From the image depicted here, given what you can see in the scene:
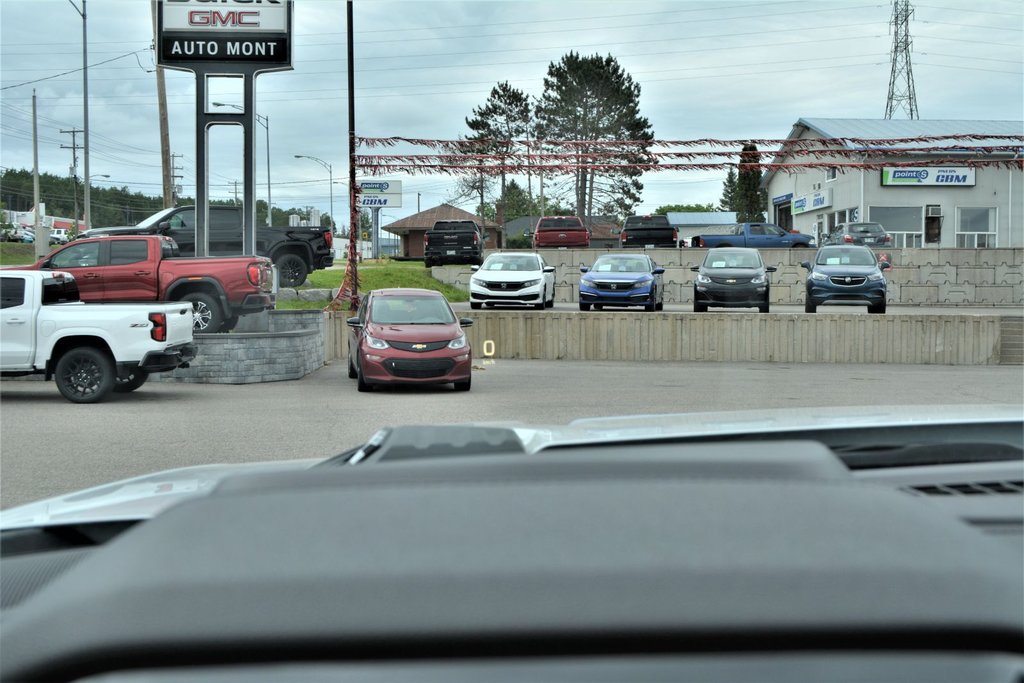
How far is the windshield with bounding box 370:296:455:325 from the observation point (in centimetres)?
1802

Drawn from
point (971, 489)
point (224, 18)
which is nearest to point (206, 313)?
point (224, 18)

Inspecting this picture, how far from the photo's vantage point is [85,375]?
14.9 metres

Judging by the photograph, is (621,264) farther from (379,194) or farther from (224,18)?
(379,194)

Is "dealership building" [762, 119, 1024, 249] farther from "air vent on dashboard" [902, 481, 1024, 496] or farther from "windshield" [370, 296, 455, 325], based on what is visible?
"air vent on dashboard" [902, 481, 1024, 496]

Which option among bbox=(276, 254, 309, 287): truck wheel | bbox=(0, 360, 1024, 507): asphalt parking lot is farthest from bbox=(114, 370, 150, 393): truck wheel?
bbox=(276, 254, 309, 287): truck wheel

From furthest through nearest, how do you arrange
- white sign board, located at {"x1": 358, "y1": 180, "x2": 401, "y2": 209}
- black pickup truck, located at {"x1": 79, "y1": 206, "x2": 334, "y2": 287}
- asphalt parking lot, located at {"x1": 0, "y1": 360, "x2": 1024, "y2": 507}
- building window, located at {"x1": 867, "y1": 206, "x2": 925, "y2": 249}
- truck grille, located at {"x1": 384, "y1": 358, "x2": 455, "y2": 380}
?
1. building window, located at {"x1": 867, "y1": 206, "x2": 925, "y2": 249}
2. white sign board, located at {"x1": 358, "y1": 180, "x2": 401, "y2": 209}
3. black pickup truck, located at {"x1": 79, "y1": 206, "x2": 334, "y2": 287}
4. truck grille, located at {"x1": 384, "y1": 358, "x2": 455, "y2": 380}
5. asphalt parking lot, located at {"x1": 0, "y1": 360, "x2": 1024, "y2": 507}

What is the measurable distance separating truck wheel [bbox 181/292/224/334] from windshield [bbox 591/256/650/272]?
10944 mm

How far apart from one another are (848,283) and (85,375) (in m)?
18.2

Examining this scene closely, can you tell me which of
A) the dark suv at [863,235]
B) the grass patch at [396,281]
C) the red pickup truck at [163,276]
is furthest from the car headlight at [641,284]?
the dark suv at [863,235]

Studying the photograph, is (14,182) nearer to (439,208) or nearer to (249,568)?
(439,208)

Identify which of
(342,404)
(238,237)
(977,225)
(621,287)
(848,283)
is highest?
(977,225)

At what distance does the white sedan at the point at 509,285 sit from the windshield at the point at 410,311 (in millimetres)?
8182

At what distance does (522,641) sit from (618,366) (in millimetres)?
21696

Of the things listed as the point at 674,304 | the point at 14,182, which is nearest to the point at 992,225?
the point at 674,304
